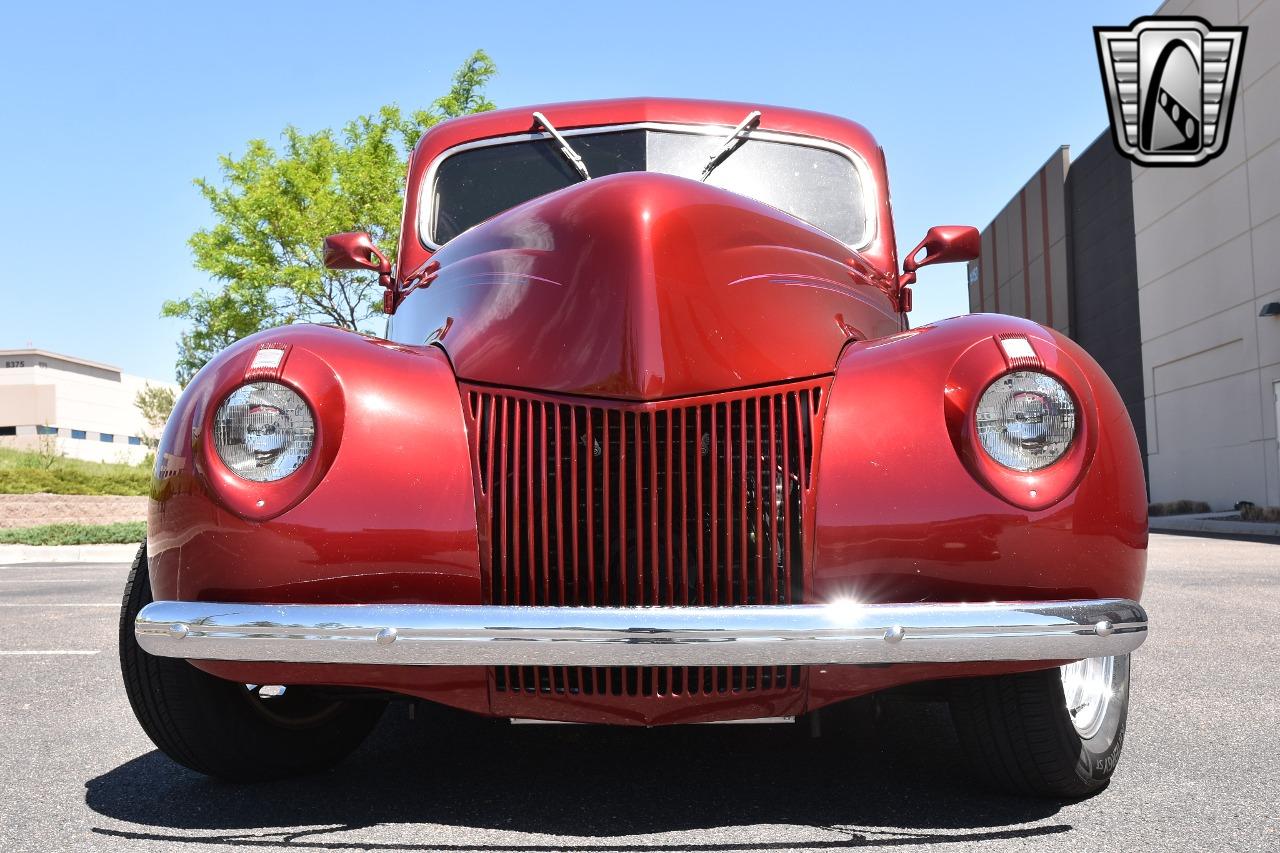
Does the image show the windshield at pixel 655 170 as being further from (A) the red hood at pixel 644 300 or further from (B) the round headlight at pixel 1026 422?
(B) the round headlight at pixel 1026 422

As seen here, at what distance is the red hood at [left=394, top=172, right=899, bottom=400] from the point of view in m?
2.40

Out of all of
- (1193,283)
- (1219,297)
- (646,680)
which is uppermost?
(1193,283)

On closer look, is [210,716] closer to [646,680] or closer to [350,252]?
[646,680]

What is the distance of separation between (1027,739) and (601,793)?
96cm

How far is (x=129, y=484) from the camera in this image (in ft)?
81.3

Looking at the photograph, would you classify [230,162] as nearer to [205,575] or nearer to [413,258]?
[413,258]

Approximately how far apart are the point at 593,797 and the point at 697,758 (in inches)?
18.4

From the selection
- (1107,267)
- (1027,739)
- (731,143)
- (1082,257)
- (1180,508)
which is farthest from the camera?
(1082,257)

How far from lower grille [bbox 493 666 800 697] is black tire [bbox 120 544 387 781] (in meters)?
0.55

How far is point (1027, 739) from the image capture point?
247 cm

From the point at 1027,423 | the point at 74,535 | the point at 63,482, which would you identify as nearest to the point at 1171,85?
the point at 74,535

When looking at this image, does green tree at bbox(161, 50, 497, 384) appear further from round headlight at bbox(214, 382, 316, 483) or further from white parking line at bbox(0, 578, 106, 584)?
round headlight at bbox(214, 382, 316, 483)

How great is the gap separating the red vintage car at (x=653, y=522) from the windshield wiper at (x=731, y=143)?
1.37 meters

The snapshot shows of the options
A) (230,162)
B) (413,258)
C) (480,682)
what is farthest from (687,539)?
(230,162)
